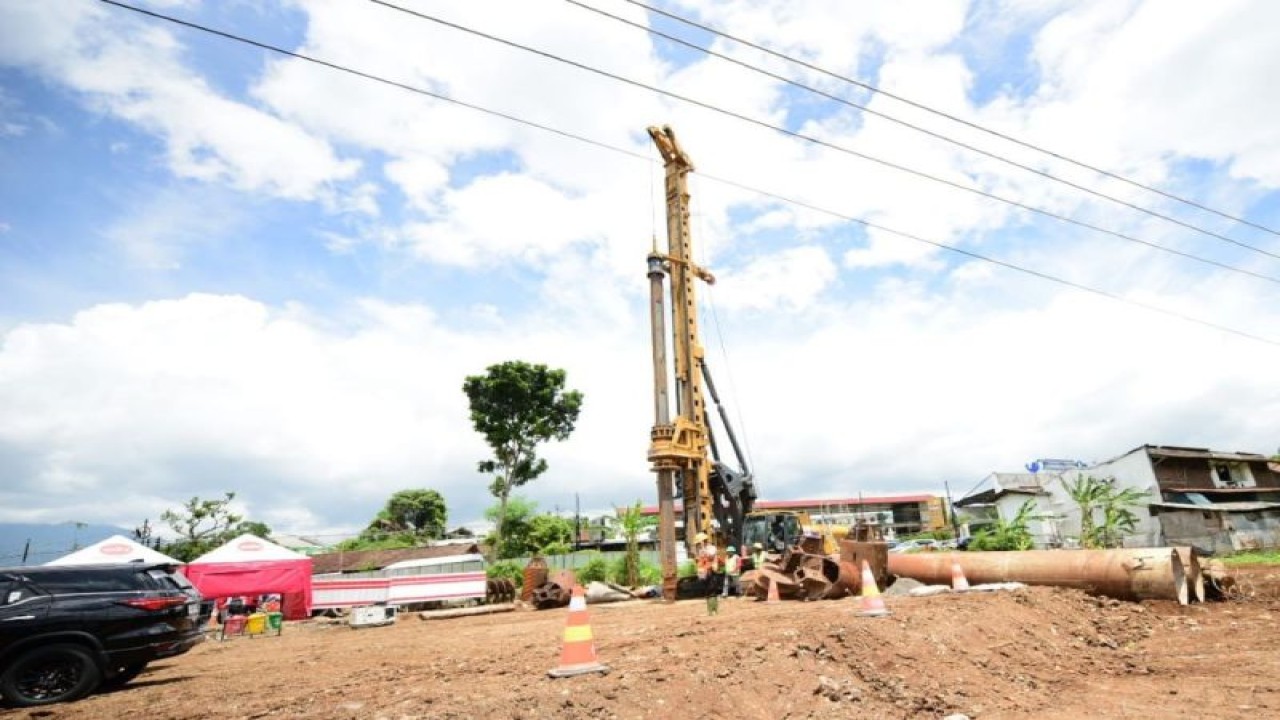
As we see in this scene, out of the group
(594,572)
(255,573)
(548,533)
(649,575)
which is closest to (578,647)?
(255,573)

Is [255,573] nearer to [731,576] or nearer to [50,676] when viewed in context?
[50,676]

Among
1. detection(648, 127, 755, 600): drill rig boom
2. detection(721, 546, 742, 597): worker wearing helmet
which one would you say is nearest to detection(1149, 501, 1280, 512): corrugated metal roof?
detection(648, 127, 755, 600): drill rig boom

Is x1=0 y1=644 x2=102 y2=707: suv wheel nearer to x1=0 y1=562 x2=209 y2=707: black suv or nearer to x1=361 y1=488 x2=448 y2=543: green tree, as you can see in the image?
x1=0 y1=562 x2=209 y2=707: black suv

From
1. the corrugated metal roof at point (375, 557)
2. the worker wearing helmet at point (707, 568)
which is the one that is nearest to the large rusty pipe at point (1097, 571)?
the worker wearing helmet at point (707, 568)

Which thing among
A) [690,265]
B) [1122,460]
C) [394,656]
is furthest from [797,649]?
[1122,460]

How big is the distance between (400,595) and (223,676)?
44.8 ft

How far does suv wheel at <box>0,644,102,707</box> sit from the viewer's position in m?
7.12

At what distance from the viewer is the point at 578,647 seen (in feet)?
17.8

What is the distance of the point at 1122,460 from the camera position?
33.9m

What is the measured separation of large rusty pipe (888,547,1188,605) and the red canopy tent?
68.7 ft

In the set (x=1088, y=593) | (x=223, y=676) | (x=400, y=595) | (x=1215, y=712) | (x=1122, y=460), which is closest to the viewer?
(x=1215, y=712)

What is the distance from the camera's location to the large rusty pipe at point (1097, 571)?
923 cm

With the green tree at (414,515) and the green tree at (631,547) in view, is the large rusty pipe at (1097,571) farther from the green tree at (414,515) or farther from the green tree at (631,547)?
the green tree at (414,515)

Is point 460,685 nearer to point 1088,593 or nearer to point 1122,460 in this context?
point 1088,593
